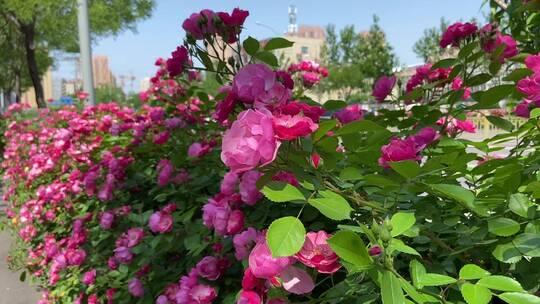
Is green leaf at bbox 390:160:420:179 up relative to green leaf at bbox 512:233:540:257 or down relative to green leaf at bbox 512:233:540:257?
up

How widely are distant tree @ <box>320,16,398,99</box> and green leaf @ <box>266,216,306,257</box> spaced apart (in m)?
30.0

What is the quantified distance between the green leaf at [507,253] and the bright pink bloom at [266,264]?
420 millimetres

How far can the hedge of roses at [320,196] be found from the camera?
2.83ft

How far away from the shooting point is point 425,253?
1.30 meters

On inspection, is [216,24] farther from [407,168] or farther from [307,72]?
[307,72]

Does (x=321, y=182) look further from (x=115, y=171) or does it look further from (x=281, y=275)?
(x=115, y=171)

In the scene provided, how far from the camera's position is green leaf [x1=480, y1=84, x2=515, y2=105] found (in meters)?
1.32

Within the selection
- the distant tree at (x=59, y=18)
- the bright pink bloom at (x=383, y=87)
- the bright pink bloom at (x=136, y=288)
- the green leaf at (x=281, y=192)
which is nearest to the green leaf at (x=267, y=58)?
the green leaf at (x=281, y=192)

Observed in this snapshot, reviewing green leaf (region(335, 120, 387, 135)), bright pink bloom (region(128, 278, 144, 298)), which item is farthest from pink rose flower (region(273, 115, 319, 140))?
bright pink bloom (region(128, 278, 144, 298))

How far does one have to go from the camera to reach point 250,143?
83 cm

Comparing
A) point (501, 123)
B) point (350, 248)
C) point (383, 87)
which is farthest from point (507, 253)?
point (383, 87)

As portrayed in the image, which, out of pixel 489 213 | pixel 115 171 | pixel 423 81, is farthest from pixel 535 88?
pixel 115 171

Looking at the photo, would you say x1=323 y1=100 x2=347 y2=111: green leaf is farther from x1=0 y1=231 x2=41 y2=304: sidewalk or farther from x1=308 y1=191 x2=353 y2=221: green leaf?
x1=0 y1=231 x2=41 y2=304: sidewalk

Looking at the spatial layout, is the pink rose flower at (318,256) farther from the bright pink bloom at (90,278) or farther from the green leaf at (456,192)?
the bright pink bloom at (90,278)
